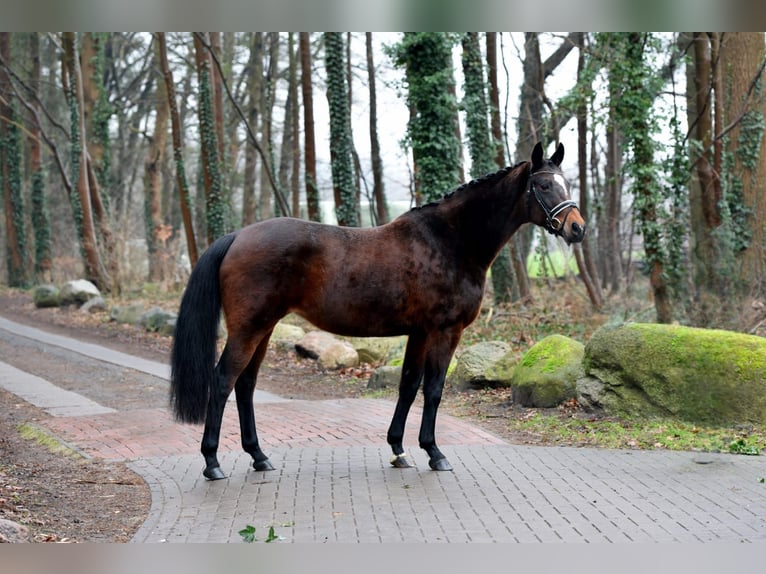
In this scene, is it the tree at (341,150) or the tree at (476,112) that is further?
the tree at (341,150)

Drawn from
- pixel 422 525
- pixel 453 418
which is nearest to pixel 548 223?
pixel 422 525

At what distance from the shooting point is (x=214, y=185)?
20.6 meters

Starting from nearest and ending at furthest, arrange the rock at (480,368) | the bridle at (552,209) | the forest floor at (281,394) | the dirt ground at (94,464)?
the dirt ground at (94,464)
the forest floor at (281,394)
the bridle at (552,209)
the rock at (480,368)

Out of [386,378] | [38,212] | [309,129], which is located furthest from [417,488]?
[38,212]

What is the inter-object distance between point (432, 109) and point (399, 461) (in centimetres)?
932

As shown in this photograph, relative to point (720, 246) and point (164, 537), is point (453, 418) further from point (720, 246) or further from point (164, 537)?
point (720, 246)

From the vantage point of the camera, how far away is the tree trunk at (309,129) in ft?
63.5

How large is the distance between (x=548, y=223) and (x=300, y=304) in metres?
1.99

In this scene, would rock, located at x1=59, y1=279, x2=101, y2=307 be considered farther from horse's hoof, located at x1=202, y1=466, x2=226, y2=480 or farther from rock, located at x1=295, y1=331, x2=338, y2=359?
→ horse's hoof, located at x1=202, y1=466, x2=226, y2=480

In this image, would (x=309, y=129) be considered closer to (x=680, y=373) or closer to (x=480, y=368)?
(x=480, y=368)

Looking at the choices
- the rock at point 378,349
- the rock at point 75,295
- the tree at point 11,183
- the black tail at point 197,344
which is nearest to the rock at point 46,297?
the rock at point 75,295

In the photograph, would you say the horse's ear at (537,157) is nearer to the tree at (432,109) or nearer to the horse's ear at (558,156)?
the horse's ear at (558,156)

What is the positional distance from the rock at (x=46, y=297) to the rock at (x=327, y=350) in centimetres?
927

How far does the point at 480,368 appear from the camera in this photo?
1046 cm
